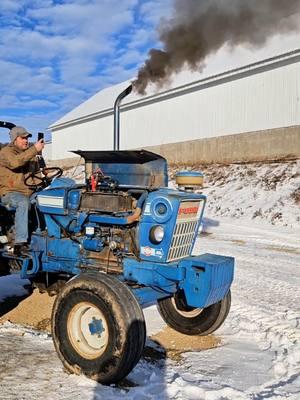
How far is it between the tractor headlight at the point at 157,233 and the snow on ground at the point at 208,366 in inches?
38.3

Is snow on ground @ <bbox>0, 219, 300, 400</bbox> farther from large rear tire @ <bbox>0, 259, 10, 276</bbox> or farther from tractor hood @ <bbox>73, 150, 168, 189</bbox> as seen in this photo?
tractor hood @ <bbox>73, 150, 168, 189</bbox>

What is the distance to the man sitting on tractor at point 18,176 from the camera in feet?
15.5

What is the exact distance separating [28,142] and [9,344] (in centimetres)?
209

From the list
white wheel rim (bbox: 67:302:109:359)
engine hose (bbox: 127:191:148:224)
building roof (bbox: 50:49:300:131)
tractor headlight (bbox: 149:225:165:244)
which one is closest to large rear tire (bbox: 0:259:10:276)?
white wheel rim (bbox: 67:302:109:359)

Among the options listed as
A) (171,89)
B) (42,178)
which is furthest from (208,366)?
(171,89)

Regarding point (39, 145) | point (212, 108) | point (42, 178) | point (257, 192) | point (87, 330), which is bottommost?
point (87, 330)

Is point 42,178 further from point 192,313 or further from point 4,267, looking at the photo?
point 192,313

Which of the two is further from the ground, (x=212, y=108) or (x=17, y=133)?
(x=212, y=108)

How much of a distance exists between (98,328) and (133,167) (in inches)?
59.0

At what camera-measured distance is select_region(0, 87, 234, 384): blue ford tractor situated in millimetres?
3564

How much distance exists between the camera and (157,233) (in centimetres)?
400

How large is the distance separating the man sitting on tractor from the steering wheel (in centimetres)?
5

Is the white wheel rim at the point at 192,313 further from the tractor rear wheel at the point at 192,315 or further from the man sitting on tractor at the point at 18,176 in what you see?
the man sitting on tractor at the point at 18,176

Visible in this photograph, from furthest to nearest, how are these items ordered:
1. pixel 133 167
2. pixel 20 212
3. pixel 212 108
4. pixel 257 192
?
pixel 212 108 < pixel 257 192 < pixel 20 212 < pixel 133 167
